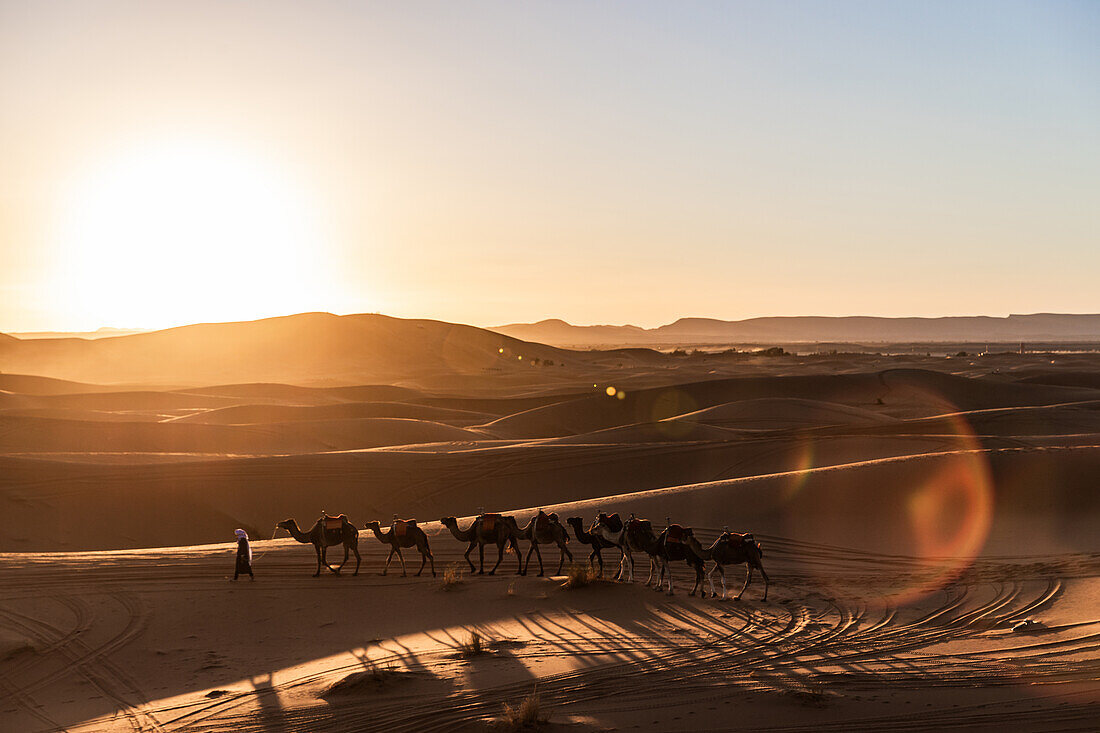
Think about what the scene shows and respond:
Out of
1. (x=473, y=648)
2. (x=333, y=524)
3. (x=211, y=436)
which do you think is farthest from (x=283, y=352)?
(x=473, y=648)

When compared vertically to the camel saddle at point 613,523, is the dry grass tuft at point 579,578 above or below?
below

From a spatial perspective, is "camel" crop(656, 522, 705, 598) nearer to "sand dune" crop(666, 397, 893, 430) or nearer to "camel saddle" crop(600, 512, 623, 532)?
"camel saddle" crop(600, 512, 623, 532)

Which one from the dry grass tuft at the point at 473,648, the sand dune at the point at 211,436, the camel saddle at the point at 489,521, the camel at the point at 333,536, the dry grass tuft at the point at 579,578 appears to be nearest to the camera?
the dry grass tuft at the point at 473,648

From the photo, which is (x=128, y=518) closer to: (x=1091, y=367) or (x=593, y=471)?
(x=593, y=471)

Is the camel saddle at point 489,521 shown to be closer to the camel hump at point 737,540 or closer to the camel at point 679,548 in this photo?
the camel at point 679,548

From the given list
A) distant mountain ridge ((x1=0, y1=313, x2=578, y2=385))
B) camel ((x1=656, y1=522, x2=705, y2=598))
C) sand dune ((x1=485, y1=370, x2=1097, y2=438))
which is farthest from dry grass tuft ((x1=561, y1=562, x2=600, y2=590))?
distant mountain ridge ((x1=0, y1=313, x2=578, y2=385))

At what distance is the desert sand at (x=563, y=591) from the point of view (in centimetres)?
909

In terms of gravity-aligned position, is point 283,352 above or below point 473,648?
above

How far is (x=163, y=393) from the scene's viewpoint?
214 feet

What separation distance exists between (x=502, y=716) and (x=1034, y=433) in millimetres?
31727

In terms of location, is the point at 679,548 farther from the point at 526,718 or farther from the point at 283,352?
the point at 283,352

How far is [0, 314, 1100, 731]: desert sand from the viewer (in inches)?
358

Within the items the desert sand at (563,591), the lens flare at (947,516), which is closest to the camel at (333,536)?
the desert sand at (563,591)

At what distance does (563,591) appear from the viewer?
1384 cm
